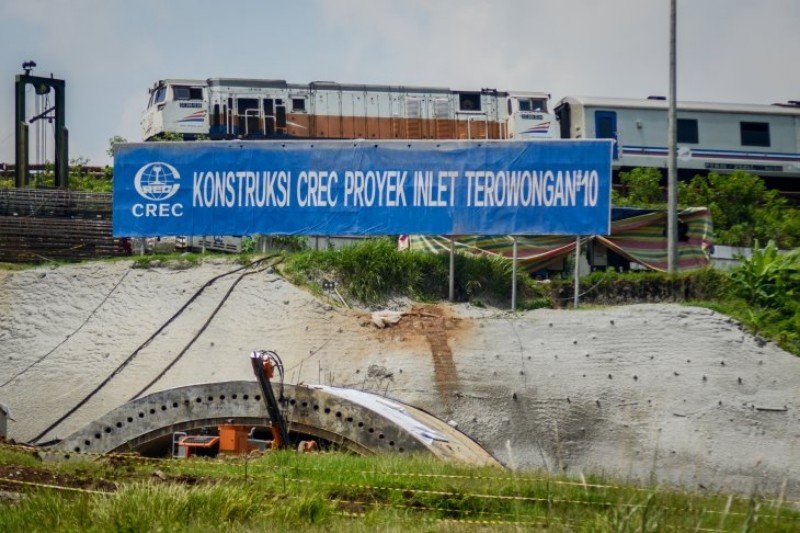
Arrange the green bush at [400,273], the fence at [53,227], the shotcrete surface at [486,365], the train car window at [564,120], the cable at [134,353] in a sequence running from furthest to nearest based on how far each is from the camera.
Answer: the train car window at [564,120]
the fence at [53,227]
the green bush at [400,273]
the cable at [134,353]
the shotcrete surface at [486,365]

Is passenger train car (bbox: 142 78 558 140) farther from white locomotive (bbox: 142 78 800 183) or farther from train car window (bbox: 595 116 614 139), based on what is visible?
train car window (bbox: 595 116 614 139)

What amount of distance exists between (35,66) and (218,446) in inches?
825

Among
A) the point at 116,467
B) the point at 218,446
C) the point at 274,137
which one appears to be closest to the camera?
the point at 116,467

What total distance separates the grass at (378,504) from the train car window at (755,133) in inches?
1320

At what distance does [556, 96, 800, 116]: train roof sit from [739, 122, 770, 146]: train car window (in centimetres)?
44

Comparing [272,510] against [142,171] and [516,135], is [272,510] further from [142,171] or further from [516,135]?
[516,135]

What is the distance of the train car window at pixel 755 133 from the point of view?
150ft

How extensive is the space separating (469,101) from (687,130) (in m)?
7.90

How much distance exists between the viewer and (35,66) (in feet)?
120

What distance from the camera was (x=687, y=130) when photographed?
44906mm

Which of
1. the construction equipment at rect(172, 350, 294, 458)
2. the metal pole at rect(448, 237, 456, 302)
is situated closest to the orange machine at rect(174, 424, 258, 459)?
the construction equipment at rect(172, 350, 294, 458)

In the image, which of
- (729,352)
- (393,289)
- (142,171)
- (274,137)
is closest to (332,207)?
(393,289)

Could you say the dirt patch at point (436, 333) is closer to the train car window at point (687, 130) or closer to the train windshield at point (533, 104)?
the train windshield at point (533, 104)

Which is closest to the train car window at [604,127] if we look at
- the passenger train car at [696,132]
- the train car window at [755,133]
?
the passenger train car at [696,132]
